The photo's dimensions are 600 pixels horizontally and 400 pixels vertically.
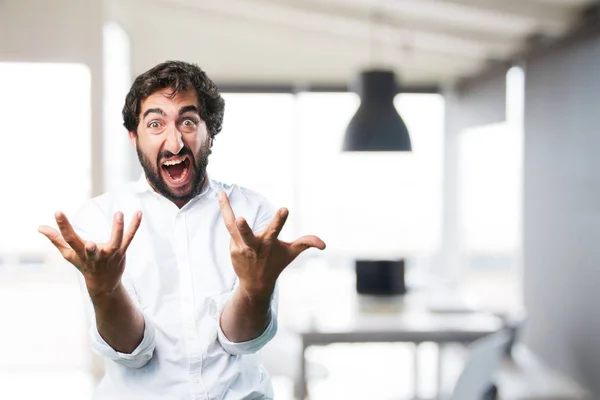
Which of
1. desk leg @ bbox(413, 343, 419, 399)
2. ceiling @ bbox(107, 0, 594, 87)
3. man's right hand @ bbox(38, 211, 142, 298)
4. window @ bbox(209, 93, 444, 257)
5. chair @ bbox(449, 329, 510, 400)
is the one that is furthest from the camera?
window @ bbox(209, 93, 444, 257)

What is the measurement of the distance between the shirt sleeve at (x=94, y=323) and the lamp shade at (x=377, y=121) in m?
2.68

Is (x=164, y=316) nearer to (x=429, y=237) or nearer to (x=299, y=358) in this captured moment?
(x=299, y=358)

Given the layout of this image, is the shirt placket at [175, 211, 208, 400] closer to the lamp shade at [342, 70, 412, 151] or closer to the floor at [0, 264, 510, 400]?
the lamp shade at [342, 70, 412, 151]

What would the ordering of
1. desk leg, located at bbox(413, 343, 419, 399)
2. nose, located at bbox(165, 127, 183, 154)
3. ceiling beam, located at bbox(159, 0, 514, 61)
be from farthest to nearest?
ceiling beam, located at bbox(159, 0, 514, 61) < desk leg, located at bbox(413, 343, 419, 399) < nose, located at bbox(165, 127, 183, 154)

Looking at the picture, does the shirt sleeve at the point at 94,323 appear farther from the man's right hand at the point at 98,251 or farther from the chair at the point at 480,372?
the chair at the point at 480,372

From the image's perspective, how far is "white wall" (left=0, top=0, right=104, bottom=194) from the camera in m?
2.61

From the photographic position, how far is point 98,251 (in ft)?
2.93

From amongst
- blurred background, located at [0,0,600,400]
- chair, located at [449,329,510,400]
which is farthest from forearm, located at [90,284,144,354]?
chair, located at [449,329,510,400]

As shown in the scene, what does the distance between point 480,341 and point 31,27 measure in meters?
2.28

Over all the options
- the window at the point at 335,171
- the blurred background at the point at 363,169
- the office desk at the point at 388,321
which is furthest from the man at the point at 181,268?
the window at the point at 335,171

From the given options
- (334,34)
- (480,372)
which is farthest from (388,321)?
(334,34)

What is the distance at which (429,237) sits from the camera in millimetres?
7426

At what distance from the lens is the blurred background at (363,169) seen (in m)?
3.16

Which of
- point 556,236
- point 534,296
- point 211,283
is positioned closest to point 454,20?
point 556,236
